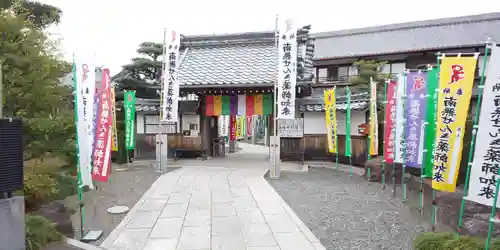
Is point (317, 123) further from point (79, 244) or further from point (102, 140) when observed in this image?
point (79, 244)

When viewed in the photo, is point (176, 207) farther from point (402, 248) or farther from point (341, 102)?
point (341, 102)

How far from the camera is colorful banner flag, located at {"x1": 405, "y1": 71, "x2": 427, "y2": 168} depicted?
24.2ft

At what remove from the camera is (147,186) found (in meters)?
9.56

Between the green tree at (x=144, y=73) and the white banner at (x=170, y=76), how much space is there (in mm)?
6076

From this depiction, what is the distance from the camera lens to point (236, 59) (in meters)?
15.9

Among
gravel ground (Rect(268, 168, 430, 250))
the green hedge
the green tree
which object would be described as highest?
the green tree

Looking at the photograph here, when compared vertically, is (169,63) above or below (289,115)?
above

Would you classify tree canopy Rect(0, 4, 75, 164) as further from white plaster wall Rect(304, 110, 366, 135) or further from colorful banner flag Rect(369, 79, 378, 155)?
white plaster wall Rect(304, 110, 366, 135)

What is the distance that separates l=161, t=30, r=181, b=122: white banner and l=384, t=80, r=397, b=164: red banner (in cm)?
727

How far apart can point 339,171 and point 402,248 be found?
8.02 meters

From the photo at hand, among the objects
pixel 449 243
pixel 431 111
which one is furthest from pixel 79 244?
pixel 431 111

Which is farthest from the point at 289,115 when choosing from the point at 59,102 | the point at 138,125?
the point at 138,125

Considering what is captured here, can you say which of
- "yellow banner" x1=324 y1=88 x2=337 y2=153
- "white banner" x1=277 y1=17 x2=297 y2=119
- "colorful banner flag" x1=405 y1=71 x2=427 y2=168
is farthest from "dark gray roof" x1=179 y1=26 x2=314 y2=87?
"colorful banner flag" x1=405 y1=71 x2=427 y2=168

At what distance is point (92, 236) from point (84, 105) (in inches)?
90.7
